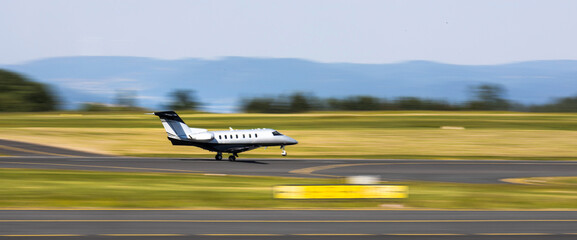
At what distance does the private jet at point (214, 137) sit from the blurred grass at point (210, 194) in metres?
14.3

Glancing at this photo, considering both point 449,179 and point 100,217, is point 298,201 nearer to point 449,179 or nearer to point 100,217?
point 100,217

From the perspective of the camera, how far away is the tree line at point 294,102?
153250 mm

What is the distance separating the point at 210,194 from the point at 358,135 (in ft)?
157

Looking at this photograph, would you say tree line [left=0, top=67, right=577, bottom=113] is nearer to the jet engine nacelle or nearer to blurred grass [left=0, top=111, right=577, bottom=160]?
blurred grass [left=0, top=111, right=577, bottom=160]

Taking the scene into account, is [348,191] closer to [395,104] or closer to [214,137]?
[214,137]

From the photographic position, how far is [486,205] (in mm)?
22391

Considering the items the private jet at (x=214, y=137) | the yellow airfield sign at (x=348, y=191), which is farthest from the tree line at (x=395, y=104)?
the yellow airfield sign at (x=348, y=191)

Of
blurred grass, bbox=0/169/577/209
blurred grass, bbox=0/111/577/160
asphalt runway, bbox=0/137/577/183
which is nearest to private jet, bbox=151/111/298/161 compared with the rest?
asphalt runway, bbox=0/137/577/183

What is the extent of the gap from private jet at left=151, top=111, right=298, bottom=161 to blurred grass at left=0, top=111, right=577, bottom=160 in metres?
5.44

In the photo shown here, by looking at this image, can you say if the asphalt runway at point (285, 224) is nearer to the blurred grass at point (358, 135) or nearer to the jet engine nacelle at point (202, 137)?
the jet engine nacelle at point (202, 137)

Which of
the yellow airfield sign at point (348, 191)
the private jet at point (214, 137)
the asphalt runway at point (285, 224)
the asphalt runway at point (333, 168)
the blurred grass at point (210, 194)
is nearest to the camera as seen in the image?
the asphalt runway at point (285, 224)

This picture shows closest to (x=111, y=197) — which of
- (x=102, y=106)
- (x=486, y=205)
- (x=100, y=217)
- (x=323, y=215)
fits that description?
(x=100, y=217)

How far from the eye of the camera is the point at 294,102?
515 feet

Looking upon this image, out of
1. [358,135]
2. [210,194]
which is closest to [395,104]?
[358,135]
